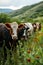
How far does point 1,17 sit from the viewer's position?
77.9 feet

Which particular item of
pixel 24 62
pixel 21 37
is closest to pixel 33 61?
pixel 24 62

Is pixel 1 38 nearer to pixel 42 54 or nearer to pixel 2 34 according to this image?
pixel 2 34

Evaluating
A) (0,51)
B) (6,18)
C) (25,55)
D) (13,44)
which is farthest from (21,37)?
(6,18)

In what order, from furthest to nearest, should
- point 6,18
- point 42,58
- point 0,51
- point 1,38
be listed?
point 6,18, point 1,38, point 0,51, point 42,58

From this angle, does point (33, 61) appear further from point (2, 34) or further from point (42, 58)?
point (2, 34)

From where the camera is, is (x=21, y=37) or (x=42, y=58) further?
(x=21, y=37)

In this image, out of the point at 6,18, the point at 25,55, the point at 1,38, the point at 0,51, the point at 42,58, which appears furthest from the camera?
the point at 6,18

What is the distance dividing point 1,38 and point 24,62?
11.0 ft

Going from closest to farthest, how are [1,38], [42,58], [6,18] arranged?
[42,58] → [1,38] → [6,18]

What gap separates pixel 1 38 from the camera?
27.5 ft

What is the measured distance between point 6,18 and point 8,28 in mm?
14944

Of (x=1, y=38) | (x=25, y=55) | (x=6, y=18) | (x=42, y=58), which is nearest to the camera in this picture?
(x=42, y=58)

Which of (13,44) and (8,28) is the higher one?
(8,28)

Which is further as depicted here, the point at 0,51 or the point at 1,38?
the point at 1,38
